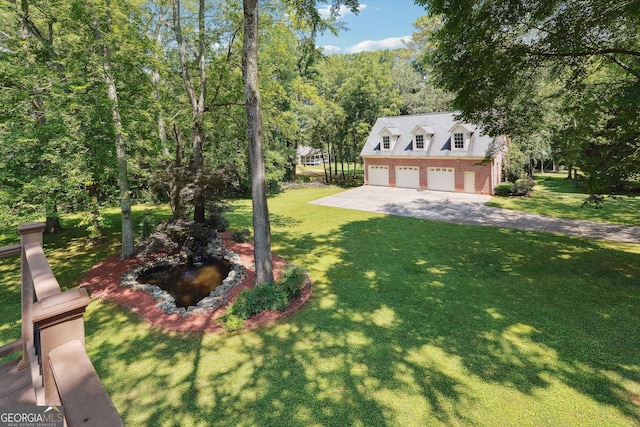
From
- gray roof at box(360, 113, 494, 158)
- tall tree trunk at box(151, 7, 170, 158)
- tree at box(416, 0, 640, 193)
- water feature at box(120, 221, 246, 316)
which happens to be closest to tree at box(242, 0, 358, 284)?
water feature at box(120, 221, 246, 316)

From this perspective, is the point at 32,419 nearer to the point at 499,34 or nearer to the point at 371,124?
the point at 499,34

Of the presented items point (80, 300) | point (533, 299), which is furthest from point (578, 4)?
point (80, 300)

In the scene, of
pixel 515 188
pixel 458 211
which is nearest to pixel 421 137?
pixel 515 188

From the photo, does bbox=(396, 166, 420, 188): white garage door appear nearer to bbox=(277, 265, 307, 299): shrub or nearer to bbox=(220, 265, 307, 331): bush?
bbox=(277, 265, 307, 299): shrub

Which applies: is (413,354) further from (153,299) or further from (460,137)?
(460,137)

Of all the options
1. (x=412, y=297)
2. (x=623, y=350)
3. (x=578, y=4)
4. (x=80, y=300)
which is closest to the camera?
(x=80, y=300)

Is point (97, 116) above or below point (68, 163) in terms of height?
above
